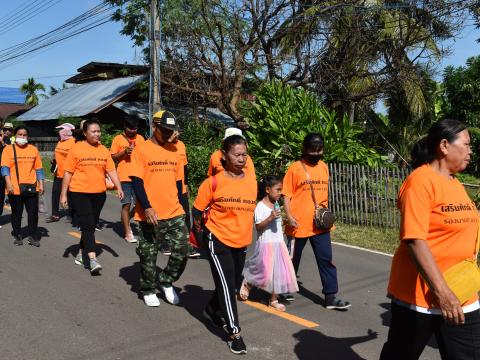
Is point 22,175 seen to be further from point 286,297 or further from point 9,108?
point 9,108

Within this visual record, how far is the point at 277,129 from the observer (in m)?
12.2

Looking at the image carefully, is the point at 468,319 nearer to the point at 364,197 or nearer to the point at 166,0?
the point at 364,197

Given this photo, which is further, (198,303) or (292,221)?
(198,303)

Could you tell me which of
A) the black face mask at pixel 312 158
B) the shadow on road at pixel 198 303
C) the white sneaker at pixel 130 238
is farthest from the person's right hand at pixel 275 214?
the white sneaker at pixel 130 238

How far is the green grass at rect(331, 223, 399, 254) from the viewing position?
8.81 meters

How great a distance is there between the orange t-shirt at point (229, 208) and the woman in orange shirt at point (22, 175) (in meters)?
4.50

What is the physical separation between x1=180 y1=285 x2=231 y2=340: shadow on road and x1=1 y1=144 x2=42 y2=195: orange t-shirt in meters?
3.39

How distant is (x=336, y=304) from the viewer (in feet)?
17.7

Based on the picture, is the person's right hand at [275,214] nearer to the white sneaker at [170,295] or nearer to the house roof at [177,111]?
the white sneaker at [170,295]

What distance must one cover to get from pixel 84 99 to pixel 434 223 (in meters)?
25.9

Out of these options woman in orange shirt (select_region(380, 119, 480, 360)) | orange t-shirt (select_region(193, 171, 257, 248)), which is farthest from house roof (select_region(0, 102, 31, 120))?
woman in orange shirt (select_region(380, 119, 480, 360))

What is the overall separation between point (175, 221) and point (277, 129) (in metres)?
7.21

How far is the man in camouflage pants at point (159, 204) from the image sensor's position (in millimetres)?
5168

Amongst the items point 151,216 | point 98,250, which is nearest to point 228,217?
point 151,216
